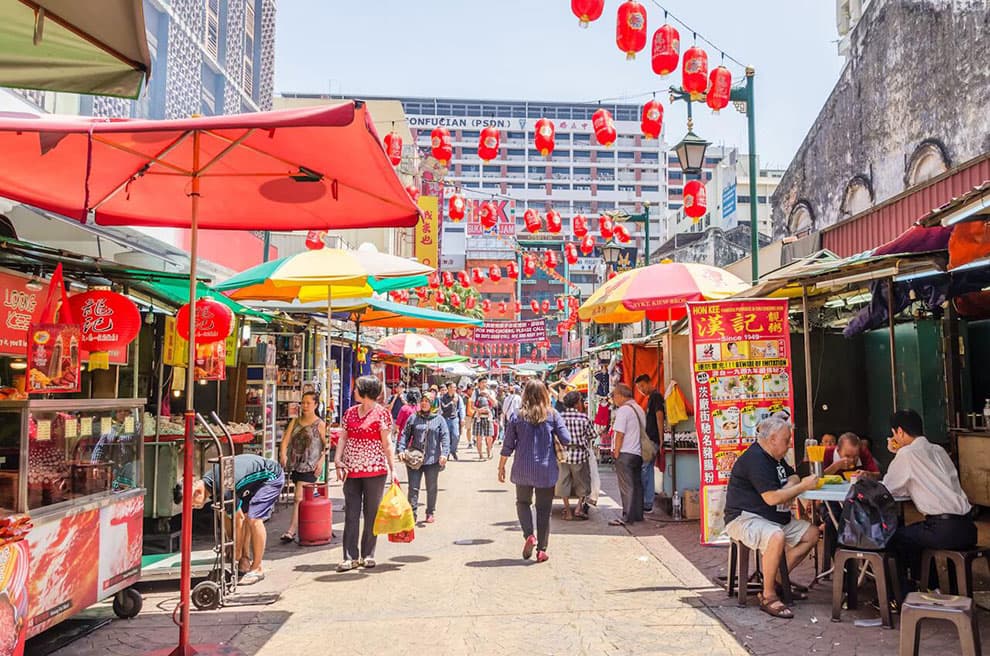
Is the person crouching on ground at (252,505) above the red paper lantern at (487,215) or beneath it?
beneath

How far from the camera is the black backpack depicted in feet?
19.1

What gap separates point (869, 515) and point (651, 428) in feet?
17.8

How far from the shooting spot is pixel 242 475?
709cm

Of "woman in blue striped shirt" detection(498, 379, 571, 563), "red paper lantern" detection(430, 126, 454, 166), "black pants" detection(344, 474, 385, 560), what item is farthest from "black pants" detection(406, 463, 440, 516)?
"red paper lantern" detection(430, 126, 454, 166)

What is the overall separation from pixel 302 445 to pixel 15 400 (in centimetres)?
455

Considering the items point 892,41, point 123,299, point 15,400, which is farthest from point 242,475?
point 892,41

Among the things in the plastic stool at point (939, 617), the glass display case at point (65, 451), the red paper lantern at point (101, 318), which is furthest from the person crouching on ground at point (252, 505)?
the plastic stool at point (939, 617)

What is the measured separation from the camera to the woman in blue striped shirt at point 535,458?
8.20 m

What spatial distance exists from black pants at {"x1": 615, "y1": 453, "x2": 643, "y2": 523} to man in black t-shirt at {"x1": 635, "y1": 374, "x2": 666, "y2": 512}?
0.57 meters

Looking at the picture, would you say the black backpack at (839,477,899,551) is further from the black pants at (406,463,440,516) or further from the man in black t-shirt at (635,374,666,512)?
the black pants at (406,463,440,516)

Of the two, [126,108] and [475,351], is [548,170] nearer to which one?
[475,351]

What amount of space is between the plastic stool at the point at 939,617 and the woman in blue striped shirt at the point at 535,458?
4.06 m

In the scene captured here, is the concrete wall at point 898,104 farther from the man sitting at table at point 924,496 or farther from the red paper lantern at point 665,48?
the man sitting at table at point 924,496

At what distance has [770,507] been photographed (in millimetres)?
6371
